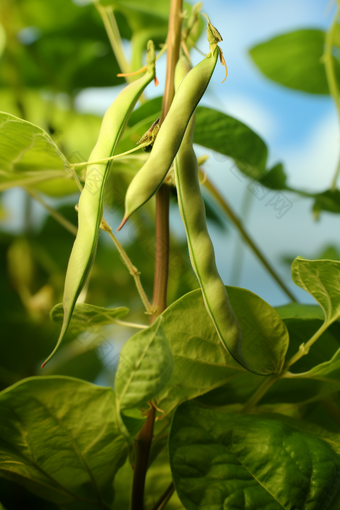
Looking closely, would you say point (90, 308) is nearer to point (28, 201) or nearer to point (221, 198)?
point (221, 198)

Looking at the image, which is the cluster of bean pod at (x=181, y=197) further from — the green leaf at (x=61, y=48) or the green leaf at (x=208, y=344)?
the green leaf at (x=61, y=48)

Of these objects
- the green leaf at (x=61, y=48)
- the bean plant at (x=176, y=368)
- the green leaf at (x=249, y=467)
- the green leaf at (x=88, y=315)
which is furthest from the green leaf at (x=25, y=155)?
the green leaf at (x=61, y=48)

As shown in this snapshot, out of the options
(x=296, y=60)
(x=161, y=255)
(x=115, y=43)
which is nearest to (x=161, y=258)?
(x=161, y=255)

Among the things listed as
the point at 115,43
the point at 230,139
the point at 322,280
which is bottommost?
the point at 322,280

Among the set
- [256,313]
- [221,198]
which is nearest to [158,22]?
[221,198]

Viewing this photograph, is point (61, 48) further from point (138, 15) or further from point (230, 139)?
point (230, 139)

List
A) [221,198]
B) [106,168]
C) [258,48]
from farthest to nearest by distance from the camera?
[258,48]
[221,198]
[106,168]
